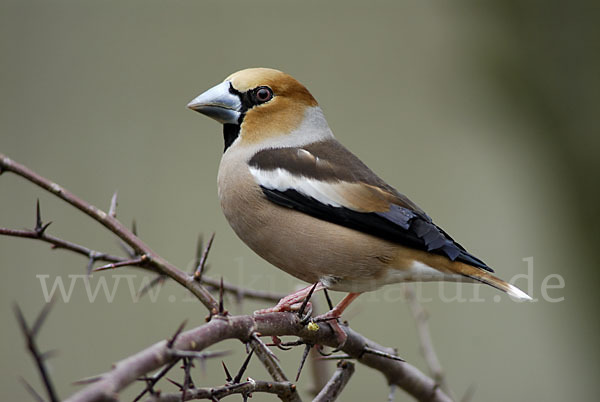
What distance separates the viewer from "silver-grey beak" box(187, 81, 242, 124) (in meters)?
2.52

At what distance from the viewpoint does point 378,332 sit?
15.7ft

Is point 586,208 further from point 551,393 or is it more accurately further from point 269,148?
point 269,148

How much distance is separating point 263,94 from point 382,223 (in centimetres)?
74

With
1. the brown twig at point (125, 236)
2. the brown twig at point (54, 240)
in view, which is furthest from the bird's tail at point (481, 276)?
the brown twig at point (54, 240)

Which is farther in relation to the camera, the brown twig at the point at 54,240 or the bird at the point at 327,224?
the bird at the point at 327,224

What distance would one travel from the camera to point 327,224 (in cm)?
240

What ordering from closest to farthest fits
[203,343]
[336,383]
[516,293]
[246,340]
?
[203,343]
[246,340]
[336,383]
[516,293]

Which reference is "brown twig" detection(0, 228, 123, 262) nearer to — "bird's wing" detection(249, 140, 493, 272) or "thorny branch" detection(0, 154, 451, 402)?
"thorny branch" detection(0, 154, 451, 402)

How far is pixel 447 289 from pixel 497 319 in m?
0.59

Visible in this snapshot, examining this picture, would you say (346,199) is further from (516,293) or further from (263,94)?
(516,293)

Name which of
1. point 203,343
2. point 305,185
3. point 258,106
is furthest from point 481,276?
point 203,343

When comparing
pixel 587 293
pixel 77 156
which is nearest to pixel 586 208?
pixel 587 293

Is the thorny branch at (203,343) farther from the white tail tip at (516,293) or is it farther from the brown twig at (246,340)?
the white tail tip at (516,293)

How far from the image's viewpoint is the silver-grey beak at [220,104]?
2517 mm
